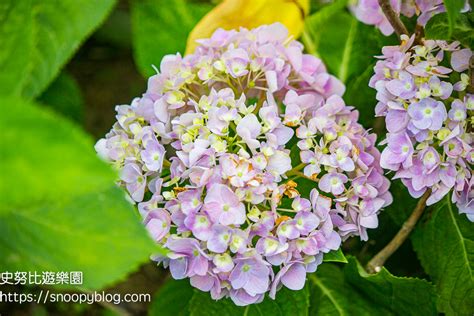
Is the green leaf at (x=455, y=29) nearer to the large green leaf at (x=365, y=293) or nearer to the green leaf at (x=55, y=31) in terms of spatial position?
the large green leaf at (x=365, y=293)

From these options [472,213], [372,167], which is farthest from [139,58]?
[472,213]

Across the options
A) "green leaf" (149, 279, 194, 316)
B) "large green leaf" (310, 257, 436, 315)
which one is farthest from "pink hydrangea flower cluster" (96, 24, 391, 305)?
"green leaf" (149, 279, 194, 316)

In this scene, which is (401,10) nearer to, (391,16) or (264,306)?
(391,16)

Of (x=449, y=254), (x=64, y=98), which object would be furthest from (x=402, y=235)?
(x=64, y=98)

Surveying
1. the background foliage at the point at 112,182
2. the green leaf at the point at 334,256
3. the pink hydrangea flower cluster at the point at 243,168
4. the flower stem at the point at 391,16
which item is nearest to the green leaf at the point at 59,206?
the background foliage at the point at 112,182

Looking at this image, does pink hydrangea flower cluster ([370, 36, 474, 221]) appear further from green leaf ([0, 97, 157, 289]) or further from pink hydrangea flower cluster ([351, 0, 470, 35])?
green leaf ([0, 97, 157, 289])

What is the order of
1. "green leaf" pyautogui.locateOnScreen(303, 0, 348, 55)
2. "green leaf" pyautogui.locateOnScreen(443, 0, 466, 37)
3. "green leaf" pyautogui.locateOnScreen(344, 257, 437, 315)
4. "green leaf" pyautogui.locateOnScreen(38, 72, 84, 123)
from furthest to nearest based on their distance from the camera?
"green leaf" pyautogui.locateOnScreen(38, 72, 84, 123)
"green leaf" pyautogui.locateOnScreen(303, 0, 348, 55)
"green leaf" pyautogui.locateOnScreen(344, 257, 437, 315)
"green leaf" pyautogui.locateOnScreen(443, 0, 466, 37)
